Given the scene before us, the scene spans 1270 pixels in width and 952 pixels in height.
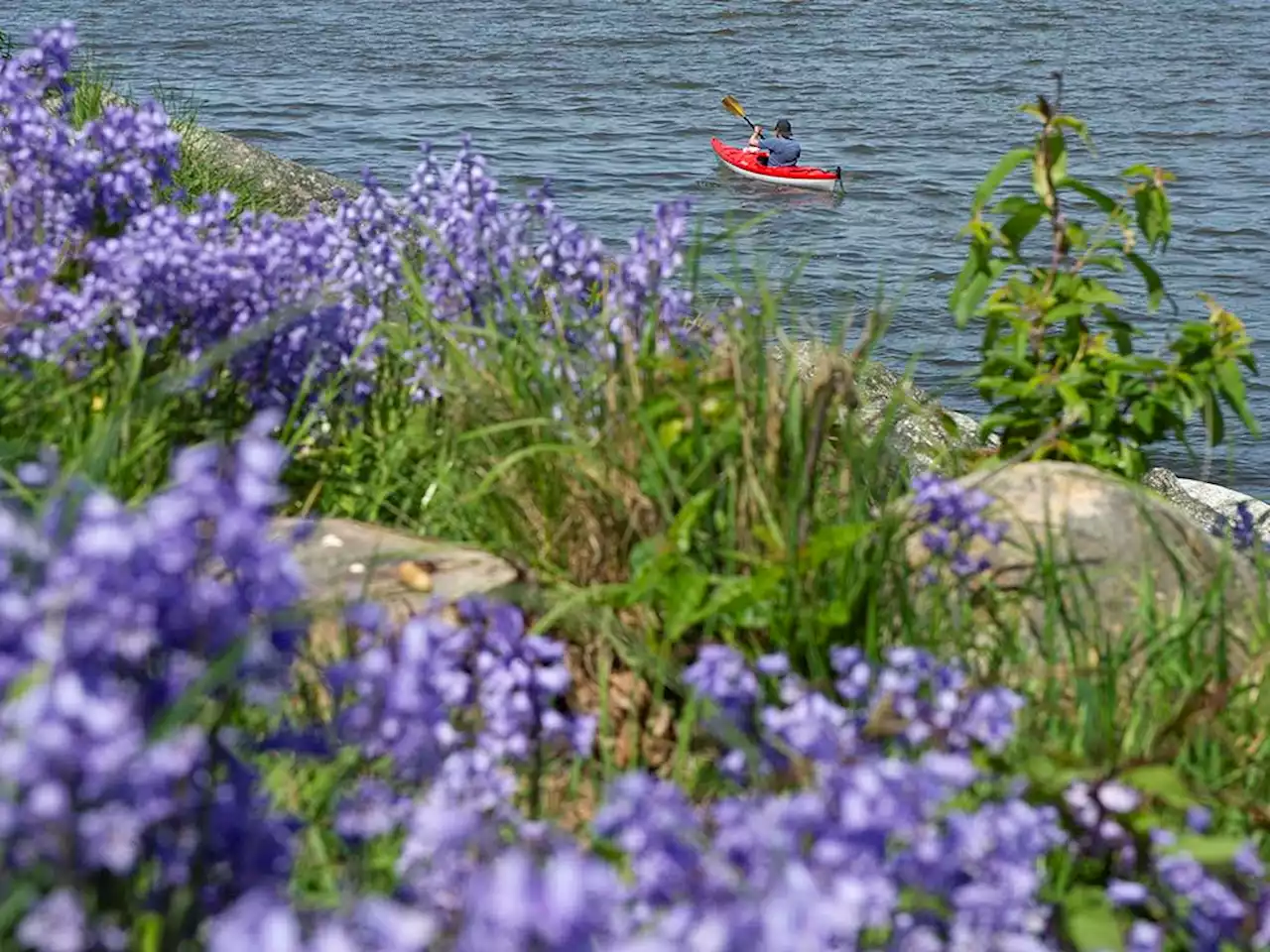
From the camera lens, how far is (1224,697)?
3.34 metres

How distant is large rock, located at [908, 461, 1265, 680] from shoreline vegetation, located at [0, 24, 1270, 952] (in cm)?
1

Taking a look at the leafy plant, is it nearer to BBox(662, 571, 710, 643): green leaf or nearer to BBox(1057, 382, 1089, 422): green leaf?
BBox(1057, 382, 1089, 422): green leaf

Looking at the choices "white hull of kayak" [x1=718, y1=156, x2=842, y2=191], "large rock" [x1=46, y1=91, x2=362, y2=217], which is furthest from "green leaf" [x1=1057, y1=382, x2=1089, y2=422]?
"white hull of kayak" [x1=718, y1=156, x2=842, y2=191]

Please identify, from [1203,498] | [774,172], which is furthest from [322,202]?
[774,172]

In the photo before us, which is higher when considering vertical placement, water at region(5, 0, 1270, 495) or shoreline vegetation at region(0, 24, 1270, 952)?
shoreline vegetation at region(0, 24, 1270, 952)

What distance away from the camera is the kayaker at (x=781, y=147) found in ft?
55.6

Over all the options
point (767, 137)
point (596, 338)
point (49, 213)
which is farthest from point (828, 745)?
point (767, 137)

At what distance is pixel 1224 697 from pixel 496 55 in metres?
19.0

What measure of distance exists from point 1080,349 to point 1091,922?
7.69ft

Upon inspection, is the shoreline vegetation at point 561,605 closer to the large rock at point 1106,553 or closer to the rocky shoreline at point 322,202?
the large rock at point 1106,553

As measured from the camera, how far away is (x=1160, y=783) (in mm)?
2900

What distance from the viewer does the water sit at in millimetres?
14273

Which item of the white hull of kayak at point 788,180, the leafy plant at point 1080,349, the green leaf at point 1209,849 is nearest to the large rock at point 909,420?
the leafy plant at point 1080,349

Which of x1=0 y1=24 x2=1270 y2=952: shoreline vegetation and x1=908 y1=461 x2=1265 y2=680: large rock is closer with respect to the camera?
x1=0 y1=24 x2=1270 y2=952: shoreline vegetation
